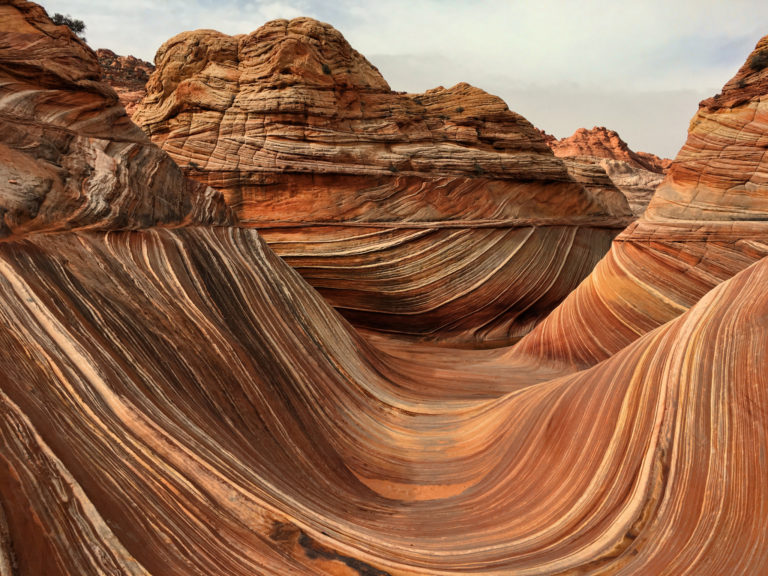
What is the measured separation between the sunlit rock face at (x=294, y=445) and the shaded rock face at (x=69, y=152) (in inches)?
2.1

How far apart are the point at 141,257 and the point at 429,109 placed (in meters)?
6.35

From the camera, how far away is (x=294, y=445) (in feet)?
9.36

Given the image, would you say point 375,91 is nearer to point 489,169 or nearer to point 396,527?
point 489,169

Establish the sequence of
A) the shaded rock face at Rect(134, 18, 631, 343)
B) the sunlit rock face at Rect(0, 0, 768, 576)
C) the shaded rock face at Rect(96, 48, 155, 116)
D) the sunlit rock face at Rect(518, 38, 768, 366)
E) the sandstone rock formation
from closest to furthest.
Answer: the sunlit rock face at Rect(0, 0, 768, 576) → the sunlit rock face at Rect(518, 38, 768, 366) → the shaded rock face at Rect(134, 18, 631, 343) → the shaded rock face at Rect(96, 48, 155, 116) → the sandstone rock formation

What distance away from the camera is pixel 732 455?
6.22 feet

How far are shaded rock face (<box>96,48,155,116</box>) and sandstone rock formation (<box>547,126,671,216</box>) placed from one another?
37.2 ft

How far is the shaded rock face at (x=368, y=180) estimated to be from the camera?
7.41 metres

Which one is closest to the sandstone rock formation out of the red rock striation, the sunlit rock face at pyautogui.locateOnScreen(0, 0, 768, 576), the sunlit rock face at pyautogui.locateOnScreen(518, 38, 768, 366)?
the red rock striation

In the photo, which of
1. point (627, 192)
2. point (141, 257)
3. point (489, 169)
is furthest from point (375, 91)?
point (627, 192)

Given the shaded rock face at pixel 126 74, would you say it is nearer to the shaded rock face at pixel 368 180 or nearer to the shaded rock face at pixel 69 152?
the shaded rock face at pixel 368 180

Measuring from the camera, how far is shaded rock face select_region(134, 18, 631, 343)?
741cm

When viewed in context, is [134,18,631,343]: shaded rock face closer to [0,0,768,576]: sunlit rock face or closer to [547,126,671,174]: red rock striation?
[0,0,768,576]: sunlit rock face

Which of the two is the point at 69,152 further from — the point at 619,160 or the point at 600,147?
the point at 600,147

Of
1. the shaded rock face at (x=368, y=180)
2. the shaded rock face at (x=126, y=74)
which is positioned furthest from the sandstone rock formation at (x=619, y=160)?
the shaded rock face at (x=126, y=74)
